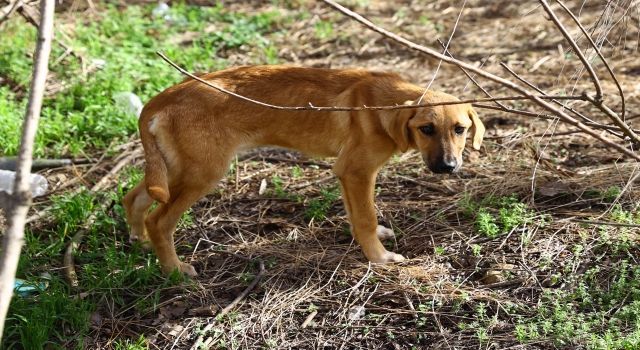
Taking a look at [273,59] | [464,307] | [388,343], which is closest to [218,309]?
[388,343]

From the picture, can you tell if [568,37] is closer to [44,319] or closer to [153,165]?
[153,165]

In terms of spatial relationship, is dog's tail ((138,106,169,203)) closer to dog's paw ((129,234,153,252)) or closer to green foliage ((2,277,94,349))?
dog's paw ((129,234,153,252))

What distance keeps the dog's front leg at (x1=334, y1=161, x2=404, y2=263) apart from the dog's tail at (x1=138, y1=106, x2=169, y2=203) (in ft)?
3.99

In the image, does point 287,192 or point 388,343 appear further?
point 287,192

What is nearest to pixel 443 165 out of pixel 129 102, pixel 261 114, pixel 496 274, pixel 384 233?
pixel 496 274

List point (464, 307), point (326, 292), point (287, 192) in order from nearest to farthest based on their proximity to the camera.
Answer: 1. point (464, 307)
2. point (326, 292)
3. point (287, 192)

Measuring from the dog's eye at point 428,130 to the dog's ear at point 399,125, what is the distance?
0.38 feet

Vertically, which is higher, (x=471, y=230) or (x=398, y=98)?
(x=398, y=98)

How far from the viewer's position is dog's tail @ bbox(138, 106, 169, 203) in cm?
390

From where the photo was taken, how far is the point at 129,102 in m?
6.33

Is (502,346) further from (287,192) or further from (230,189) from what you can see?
(230,189)

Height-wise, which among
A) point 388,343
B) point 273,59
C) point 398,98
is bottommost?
point 388,343

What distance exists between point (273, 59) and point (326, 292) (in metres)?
3.97

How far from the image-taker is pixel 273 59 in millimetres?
7492
